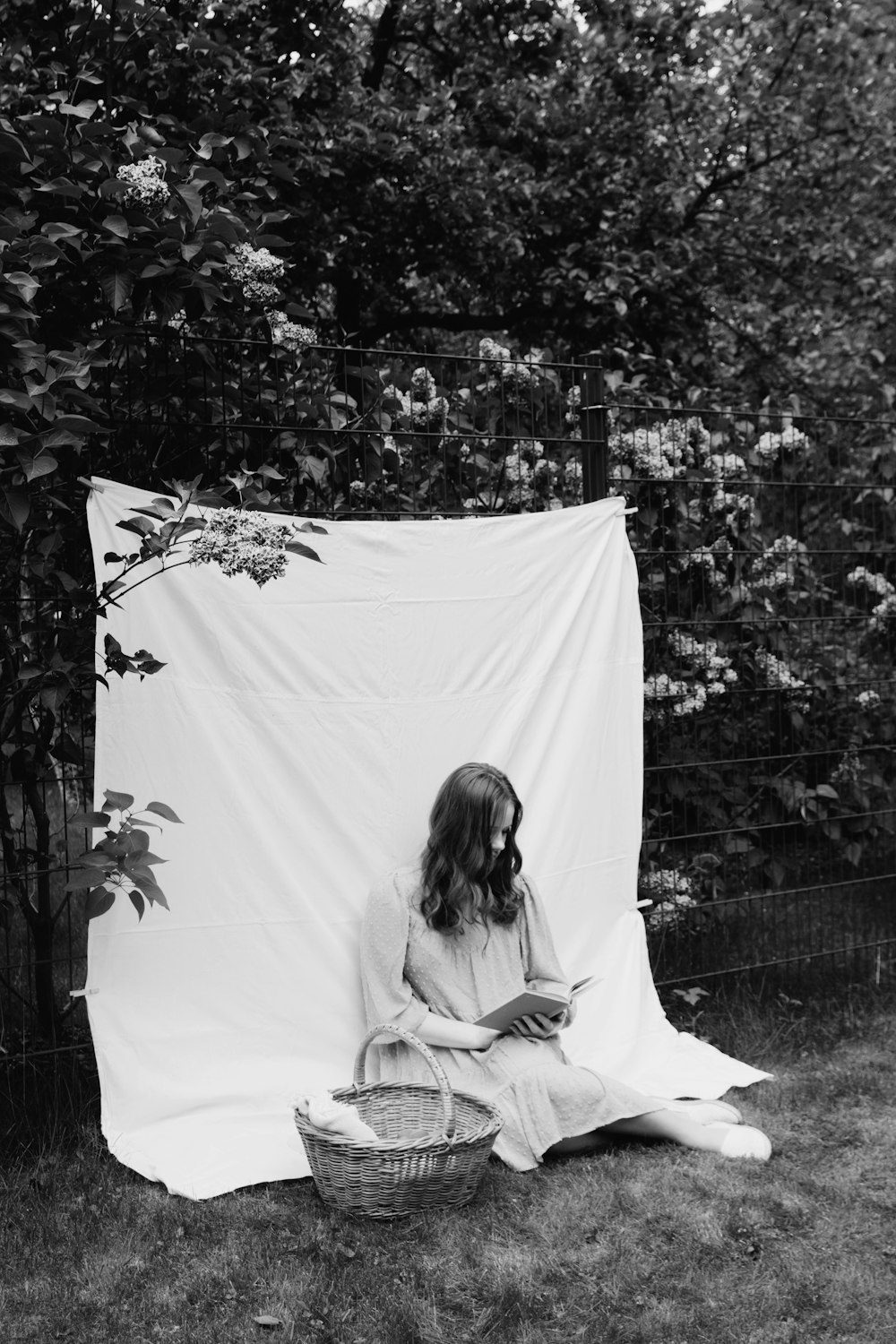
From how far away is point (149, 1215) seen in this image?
9.09ft

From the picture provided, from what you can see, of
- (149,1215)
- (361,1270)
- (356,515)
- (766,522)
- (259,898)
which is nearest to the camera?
(361,1270)

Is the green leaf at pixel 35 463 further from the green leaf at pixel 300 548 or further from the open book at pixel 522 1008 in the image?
the open book at pixel 522 1008

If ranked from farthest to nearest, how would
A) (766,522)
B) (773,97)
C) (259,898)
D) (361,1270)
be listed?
(773,97), (766,522), (259,898), (361,1270)

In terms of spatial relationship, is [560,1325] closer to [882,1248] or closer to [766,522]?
[882,1248]

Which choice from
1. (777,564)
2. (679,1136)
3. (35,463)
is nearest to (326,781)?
(35,463)

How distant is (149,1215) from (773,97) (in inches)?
251

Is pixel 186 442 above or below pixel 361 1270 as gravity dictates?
above

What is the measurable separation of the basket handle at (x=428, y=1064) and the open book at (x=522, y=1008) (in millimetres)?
187

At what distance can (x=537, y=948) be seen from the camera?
10.9 feet

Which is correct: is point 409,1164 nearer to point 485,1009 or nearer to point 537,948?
point 485,1009

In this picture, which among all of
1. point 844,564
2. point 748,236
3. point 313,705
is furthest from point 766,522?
point 748,236

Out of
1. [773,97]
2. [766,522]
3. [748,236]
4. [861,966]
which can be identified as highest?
[773,97]

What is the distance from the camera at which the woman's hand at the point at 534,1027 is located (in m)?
3.17

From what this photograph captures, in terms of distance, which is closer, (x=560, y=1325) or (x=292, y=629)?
(x=560, y=1325)
